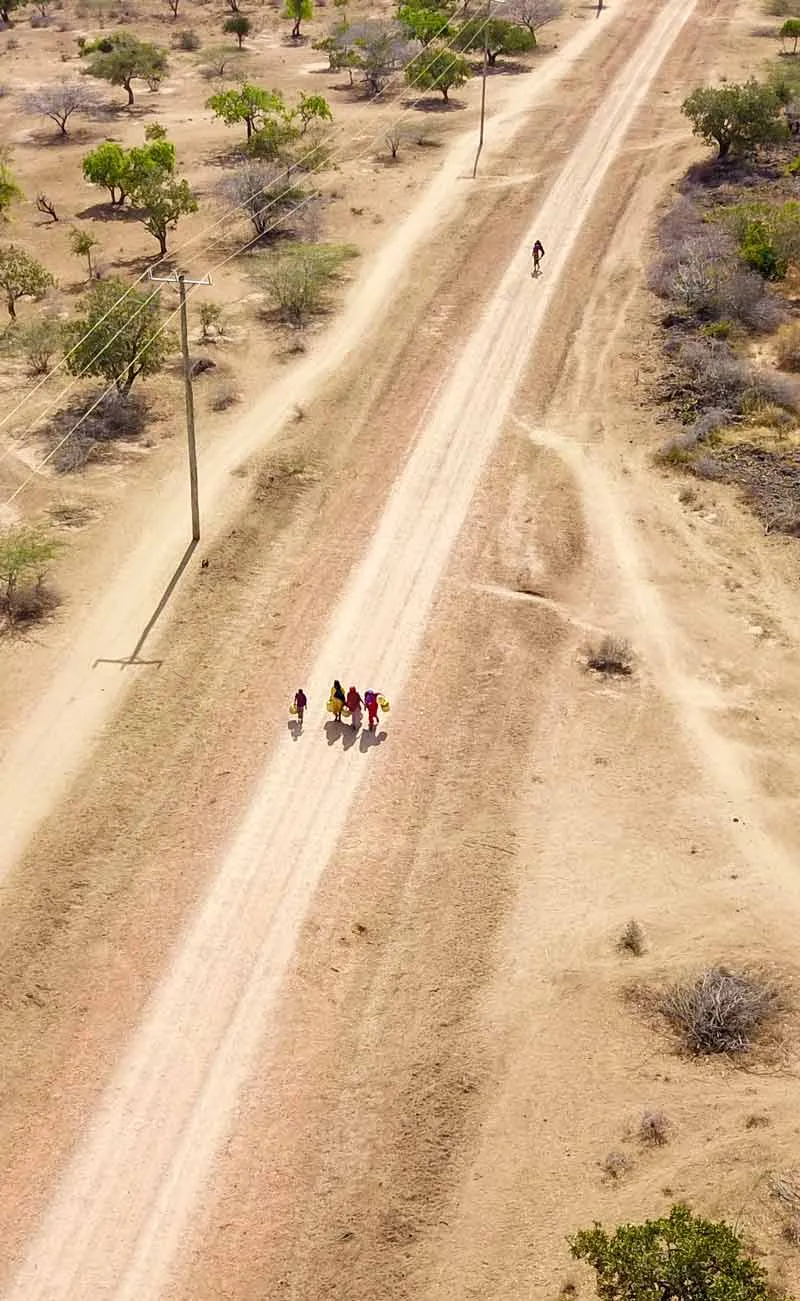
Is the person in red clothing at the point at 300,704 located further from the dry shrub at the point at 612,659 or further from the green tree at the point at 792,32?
the green tree at the point at 792,32

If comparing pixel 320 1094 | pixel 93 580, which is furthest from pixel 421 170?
pixel 320 1094

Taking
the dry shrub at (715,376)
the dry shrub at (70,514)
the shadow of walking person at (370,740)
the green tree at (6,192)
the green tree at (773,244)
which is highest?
the green tree at (6,192)

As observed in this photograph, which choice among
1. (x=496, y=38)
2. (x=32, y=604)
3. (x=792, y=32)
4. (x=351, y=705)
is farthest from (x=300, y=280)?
(x=792, y=32)

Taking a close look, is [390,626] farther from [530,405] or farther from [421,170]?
[421,170]

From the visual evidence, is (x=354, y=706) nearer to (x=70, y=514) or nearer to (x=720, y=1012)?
(x=720, y=1012)

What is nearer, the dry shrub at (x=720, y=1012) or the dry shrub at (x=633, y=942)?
the dry shrub at (x=720, y=1012)

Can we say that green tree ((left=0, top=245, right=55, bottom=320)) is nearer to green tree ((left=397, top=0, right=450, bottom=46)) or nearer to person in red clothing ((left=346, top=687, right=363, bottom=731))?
person in red clothing ((left=346, top=687, right=363, bottom=731))

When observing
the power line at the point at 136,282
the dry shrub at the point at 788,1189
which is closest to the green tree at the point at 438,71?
the power line at the point at 136,282
